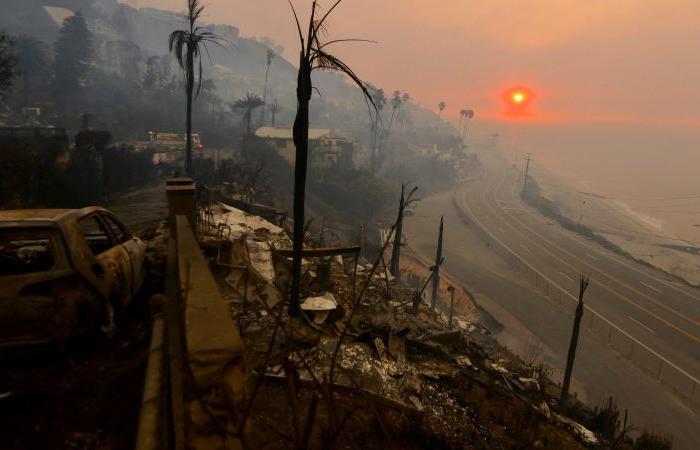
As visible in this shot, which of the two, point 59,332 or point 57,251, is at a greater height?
point 57,251

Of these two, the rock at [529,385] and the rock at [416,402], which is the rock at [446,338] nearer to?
the rock at [529,385]

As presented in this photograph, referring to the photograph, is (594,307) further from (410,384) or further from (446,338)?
(410,384)

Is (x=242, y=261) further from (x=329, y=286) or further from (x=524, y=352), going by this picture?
(x=524, y=352)

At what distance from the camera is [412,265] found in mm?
40031

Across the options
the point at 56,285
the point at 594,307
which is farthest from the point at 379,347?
the point at 594,307

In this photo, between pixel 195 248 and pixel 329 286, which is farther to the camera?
pixel 329 286

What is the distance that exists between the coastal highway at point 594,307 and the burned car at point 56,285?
25.5 meters

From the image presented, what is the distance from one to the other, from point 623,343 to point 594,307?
609cm

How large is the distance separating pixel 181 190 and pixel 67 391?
5.11 metres

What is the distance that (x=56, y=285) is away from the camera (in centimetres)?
333

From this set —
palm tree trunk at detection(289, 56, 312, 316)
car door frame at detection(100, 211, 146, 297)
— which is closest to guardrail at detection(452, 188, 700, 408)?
palm tree trunk at detection(289, 56, 312, 316)

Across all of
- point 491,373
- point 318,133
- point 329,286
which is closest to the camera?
point 491,373

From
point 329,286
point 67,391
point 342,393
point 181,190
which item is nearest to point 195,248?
point 67,391

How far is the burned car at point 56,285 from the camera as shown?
319cm
